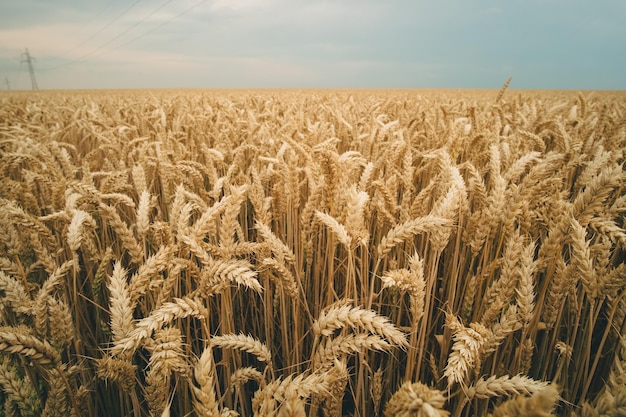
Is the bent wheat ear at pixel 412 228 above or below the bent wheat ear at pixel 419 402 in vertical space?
above

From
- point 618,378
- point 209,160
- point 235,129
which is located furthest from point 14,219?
point 235,129

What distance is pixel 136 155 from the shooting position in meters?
2.62

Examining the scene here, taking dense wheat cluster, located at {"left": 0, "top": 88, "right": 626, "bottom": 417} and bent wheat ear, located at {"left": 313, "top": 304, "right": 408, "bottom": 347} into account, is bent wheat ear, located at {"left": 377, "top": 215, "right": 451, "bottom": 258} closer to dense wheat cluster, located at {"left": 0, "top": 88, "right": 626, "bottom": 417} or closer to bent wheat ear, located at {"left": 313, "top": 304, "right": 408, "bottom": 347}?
dense wheat cluster, located at {"left": 0, "top": 88, "right": 626, "bottom": 417}

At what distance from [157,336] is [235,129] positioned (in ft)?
9.69

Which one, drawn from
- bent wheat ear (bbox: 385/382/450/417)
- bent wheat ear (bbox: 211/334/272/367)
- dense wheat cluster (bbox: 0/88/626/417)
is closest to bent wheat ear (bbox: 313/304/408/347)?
dense wheat cluster (bbox: 0/88/626/417)

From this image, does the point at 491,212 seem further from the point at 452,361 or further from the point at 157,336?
the point at 157,336

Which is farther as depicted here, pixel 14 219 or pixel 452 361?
pixel 14 219

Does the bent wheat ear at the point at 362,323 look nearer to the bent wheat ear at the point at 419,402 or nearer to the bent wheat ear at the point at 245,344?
the bent wheat ear at the point at 419,402

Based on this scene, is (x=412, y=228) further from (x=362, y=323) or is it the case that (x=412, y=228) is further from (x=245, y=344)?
(x=245, y=344)

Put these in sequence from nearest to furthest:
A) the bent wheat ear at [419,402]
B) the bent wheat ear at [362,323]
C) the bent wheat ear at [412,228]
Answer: the bent wheat ear at [419,402] → the bent wheat ear at [362,323] → the bent wheat ear at [412,228]

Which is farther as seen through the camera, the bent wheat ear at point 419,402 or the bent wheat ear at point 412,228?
the bent wheat ear at point 412,228

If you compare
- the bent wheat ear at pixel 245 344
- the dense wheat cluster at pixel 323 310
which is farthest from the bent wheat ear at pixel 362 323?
the bent wheat ear at pixel 245 344

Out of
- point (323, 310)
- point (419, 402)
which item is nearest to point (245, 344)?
point (323, 310)

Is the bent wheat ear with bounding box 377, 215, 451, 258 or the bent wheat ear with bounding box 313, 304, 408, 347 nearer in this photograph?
the bent wheat ear with bounding box 313, 304, 408, 347
